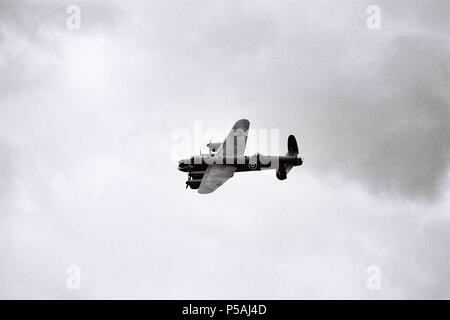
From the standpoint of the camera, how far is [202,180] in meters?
70.7

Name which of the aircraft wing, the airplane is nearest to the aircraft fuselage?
the airplane

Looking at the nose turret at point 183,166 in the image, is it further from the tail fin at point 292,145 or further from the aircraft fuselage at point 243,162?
the tail fin at point 292,145

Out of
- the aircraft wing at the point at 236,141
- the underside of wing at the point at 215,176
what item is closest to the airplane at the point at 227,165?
the underside of wing at the point at 215,176

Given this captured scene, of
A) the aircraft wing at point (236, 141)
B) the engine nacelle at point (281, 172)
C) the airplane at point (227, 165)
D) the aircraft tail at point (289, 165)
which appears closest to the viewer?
the airplane at point (227, 165)

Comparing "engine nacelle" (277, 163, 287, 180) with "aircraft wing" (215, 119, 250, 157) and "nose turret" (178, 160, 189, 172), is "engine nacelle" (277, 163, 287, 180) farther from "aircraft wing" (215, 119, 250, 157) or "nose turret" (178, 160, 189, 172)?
"nose turret" (178, 160, 189, 172)

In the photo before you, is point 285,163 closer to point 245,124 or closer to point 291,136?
point 291,136

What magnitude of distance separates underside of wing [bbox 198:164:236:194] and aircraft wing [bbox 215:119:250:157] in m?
5.35

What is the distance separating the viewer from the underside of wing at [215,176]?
2694 inches

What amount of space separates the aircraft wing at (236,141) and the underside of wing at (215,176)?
5.35 m

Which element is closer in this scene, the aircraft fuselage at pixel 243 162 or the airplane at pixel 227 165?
the airplane at pixel 227 165

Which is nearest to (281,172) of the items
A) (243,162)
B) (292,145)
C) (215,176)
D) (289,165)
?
(289,165)

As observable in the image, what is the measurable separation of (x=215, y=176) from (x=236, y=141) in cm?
1258
